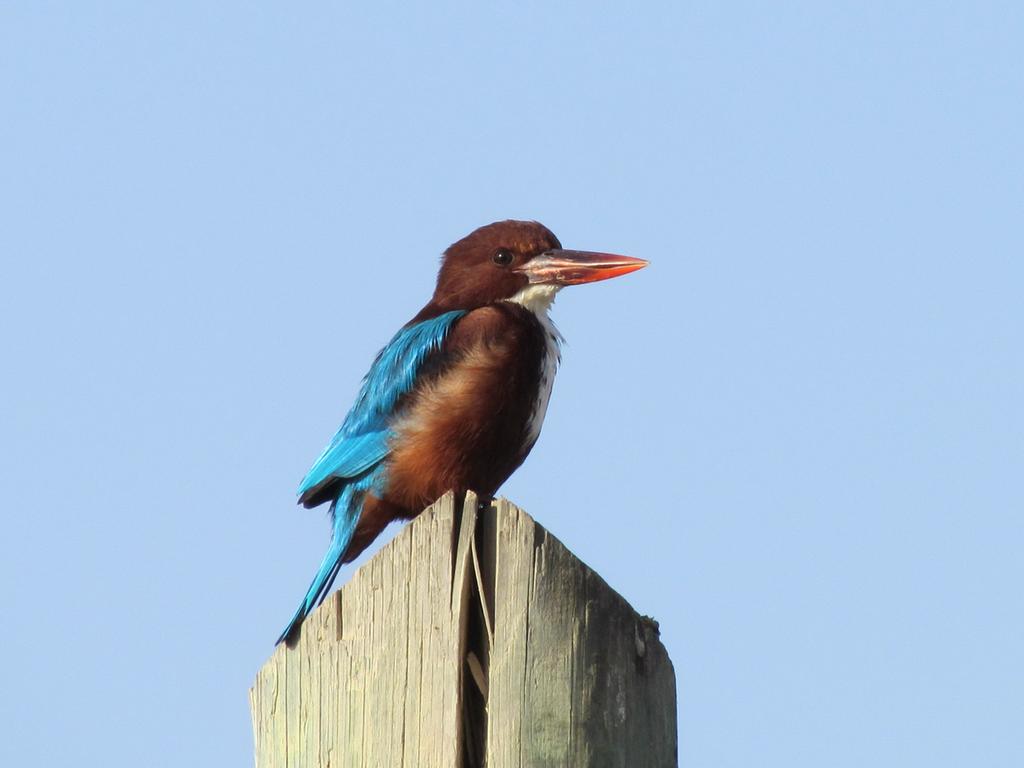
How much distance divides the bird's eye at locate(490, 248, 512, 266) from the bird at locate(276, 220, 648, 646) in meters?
0.29

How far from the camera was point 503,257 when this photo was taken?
6375 millimetres

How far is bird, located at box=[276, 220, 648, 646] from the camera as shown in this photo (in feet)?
18.3

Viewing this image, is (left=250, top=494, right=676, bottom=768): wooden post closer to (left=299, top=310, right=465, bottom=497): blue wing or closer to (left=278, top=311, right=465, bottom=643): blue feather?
(left=278, top=311, right=465, bottom=643): blue feather

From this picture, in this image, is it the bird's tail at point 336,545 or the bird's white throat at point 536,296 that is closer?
the bird's tail at point 336,545

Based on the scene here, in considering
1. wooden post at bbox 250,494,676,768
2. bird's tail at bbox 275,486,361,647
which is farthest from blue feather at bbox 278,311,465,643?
wooden post at bbox 250,494,676,768

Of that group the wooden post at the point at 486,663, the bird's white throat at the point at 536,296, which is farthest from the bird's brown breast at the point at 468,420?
the wooden post at the point at 486,663

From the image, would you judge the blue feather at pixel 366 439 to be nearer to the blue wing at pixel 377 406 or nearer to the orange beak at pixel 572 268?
the blue wing at pixel 377 406

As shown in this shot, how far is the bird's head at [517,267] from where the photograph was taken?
6.27m

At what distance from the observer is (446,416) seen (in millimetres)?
5594

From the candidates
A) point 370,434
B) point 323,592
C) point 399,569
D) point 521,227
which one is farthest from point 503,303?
point 399,569

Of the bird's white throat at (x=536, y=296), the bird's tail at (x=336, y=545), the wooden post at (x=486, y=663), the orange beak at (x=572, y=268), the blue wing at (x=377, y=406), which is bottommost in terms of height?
the wooden post at (x=486, y=663)

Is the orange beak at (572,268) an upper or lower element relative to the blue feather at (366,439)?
upper

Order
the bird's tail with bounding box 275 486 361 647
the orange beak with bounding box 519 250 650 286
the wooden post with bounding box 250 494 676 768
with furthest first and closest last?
the orange beak with bounding box 519 250 650 286
the bird's tail with bounding box 275 486 361 647
the wooden post with bounding box 250 494 676 768

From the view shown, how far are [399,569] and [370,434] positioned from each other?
8.74 ft
